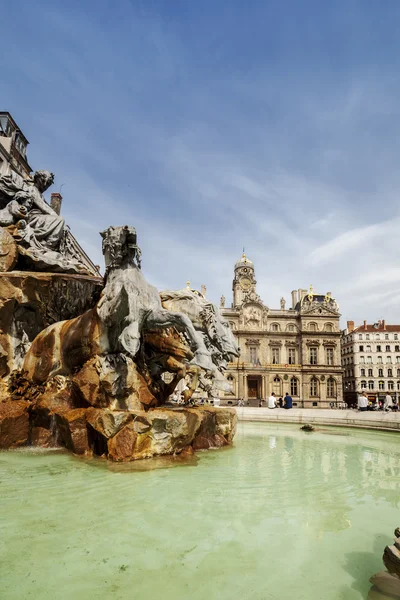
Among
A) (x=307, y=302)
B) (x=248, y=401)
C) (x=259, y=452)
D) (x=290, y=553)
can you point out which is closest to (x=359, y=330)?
(x=307, y=302)

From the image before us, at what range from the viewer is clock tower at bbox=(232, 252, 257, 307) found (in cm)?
5412

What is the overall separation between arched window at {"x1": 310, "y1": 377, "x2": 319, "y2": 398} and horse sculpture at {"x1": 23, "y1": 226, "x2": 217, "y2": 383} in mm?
48432

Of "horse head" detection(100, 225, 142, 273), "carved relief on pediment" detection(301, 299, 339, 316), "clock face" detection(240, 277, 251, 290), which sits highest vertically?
"clock face" detection(240, 277, 251, 290)

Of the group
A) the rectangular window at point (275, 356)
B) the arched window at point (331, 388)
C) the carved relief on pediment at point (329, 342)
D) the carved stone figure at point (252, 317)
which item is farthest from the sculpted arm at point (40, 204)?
the arched window at point (331, 388)

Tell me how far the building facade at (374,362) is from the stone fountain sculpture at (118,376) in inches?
2431

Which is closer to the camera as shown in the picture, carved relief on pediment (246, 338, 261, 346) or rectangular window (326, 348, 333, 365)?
carved relief on pediment (246, 338, 261, 346)

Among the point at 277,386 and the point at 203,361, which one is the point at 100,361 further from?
the point at 277,386

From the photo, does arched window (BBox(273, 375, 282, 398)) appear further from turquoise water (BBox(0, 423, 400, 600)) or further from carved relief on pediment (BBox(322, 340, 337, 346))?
turquoise water (BBox(0, 423, 400, 600))

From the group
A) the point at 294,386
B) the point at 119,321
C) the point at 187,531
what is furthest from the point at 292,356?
the point at 187,531

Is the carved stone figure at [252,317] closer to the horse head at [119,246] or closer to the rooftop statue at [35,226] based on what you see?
the rooftop statue at [35,226]

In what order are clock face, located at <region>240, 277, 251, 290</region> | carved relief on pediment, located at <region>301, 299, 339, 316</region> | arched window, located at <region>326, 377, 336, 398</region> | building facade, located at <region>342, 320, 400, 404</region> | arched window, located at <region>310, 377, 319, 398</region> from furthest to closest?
1. building facade, located at <region>342, 320, 400, 404</region>
2. clock face, located at <region>240, 277, 251, 290</region>
3. carved relief on pediment, located at <region>301, 299, 339, 316</region>
4. arched window, located at <region>326, 377, 336, 398</region>
5. arched window, located at <region>310, 377, 319, 398</region>

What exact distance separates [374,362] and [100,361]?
213 ft

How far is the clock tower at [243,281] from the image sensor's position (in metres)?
54.1

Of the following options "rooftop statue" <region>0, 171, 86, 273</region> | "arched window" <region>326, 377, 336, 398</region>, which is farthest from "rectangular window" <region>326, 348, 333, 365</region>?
"rooftop statue" <region>0, 171, 86, 273</region>
